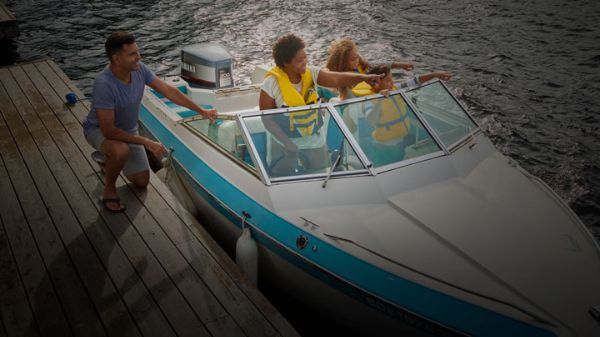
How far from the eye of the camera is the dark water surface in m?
7.80

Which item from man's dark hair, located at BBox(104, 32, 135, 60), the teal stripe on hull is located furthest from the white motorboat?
man's dark hair, located at BBox(104, 32, 135, 60)

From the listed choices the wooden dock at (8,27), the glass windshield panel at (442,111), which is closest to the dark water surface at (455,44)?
the wooden dock at (8,27)

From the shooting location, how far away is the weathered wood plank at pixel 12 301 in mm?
3143

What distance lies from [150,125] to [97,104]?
1868 mm

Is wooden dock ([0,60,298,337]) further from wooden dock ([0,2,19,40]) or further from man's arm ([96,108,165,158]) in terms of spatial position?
wooden dock ([0,2,19,40])

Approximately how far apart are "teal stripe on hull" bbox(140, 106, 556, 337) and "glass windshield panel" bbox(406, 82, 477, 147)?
5.50 feet

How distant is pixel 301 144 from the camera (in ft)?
13.3

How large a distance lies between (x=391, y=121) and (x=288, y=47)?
113 cm

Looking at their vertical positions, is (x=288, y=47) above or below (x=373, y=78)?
above

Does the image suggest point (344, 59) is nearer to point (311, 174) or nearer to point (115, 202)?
point (311, 174)

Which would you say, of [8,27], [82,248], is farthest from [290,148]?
[8,27]

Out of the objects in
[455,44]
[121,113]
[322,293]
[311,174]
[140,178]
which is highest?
[121,113]

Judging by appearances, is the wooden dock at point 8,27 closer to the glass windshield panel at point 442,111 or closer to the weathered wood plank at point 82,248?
the weathered wood plank at point 82,248

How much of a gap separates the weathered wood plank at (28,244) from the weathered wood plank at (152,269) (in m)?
0.58
